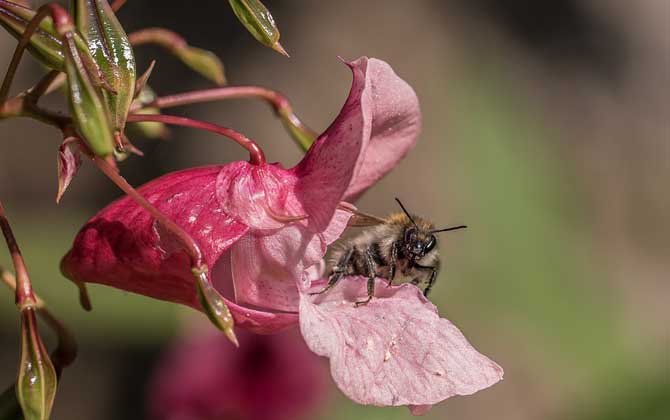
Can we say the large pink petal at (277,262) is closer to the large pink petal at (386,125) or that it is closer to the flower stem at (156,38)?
the large pink petal at (386,125)

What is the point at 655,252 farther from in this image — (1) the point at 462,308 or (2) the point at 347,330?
(2) the point at 347,330

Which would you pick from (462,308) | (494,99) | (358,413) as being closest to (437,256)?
(358,413)

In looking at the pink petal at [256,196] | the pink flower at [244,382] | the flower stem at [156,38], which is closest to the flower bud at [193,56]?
the flower stem at [156,38]

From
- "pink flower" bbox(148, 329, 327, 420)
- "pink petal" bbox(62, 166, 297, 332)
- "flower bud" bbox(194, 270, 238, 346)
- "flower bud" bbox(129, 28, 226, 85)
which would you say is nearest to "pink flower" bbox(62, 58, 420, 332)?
"pink petal" bbox(62, 166, 297, 332)

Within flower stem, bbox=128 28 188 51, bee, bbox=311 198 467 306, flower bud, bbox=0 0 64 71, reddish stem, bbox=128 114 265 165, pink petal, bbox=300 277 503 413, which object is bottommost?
bee, bbox=311 198 467 306

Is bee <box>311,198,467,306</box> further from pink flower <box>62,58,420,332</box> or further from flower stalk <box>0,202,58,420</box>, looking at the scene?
flower stalk <box>0,202,58,420</box>

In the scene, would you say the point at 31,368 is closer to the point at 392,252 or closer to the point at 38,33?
the point at 38,33
